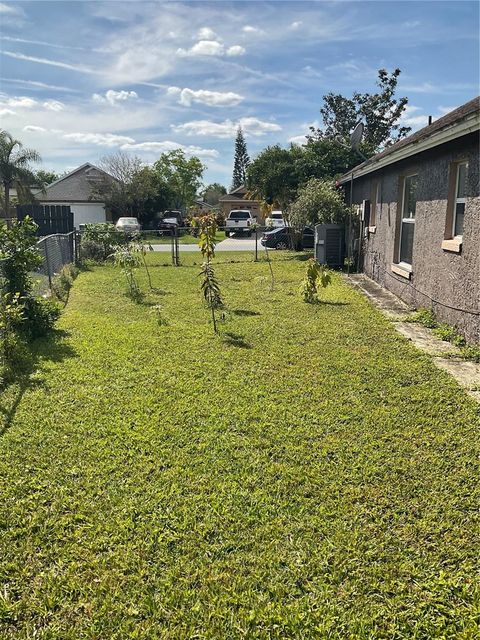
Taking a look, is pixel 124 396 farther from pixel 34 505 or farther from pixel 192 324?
→ pixel 192 324

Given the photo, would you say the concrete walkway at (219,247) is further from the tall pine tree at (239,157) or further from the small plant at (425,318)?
the tall pine tree at (239,157)

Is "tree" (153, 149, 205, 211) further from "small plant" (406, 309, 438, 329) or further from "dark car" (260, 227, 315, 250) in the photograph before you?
"small plant" (406, 309, 438, 329)

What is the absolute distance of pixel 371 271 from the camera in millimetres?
12422

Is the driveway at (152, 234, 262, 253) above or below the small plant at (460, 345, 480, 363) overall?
above

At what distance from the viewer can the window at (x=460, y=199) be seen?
656cm

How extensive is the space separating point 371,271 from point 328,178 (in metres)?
8.01

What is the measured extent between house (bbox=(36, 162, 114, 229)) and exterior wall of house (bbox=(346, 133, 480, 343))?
32.3m

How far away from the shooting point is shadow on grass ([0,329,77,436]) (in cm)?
445

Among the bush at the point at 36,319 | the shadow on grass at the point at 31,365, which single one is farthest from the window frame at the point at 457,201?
the bush at the point at 36,319

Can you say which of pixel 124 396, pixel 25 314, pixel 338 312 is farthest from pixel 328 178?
pixel 124 396

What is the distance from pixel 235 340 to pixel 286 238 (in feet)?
56.6

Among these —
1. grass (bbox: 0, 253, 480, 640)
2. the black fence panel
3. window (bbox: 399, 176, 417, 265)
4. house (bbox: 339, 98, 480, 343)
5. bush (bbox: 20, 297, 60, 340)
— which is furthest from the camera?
the black fence panel

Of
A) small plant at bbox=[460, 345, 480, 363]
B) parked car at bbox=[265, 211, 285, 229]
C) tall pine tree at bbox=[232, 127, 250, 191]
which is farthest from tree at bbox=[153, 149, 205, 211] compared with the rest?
small plant at bbox=[460, 345, 480, 363]

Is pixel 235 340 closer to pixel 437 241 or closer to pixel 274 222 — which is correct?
pixel 437 241
